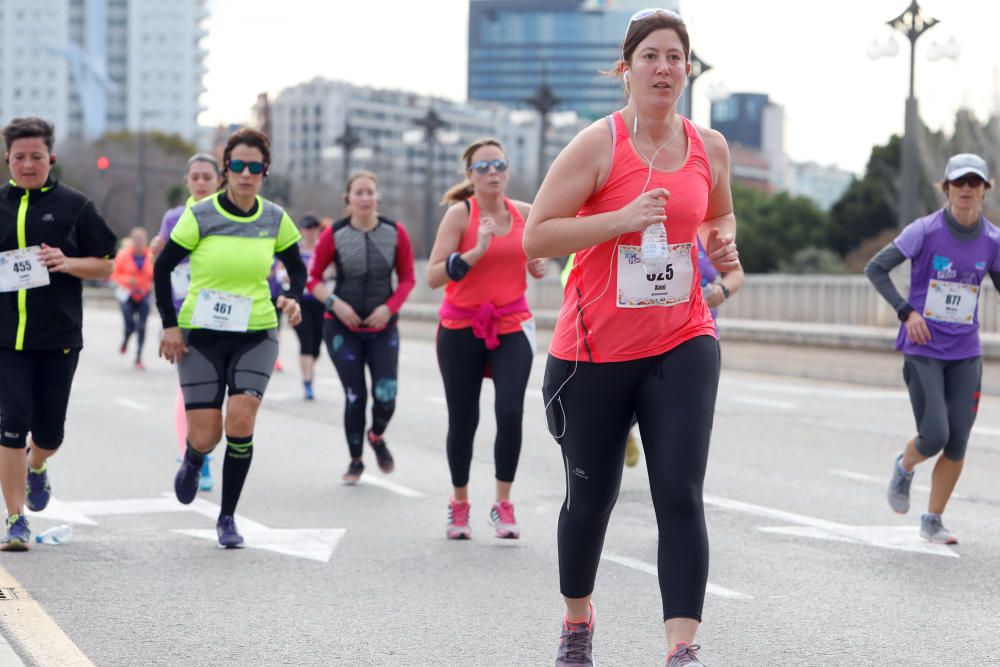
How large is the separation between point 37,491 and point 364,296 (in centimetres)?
257

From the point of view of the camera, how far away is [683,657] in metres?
4.19

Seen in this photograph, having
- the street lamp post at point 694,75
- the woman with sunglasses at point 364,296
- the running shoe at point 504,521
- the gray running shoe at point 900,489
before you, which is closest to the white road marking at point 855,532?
the gray running shoe at point 900,489

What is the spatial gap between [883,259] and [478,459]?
14.2 feet

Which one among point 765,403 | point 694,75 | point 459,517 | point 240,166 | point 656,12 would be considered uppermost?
point 694,75

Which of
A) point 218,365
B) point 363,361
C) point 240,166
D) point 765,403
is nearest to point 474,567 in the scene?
point 218,365

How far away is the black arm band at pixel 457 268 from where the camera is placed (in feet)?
24.7

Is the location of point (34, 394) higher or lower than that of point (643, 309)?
lower

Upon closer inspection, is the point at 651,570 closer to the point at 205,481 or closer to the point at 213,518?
the point at 213,518

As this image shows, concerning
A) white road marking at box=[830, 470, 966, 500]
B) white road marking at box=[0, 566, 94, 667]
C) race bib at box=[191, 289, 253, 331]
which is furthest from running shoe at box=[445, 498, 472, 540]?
white road marking at box=[830, 470, 966, 500]

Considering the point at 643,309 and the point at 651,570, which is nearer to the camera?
the point at 643,309

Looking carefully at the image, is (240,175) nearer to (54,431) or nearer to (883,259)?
(54,431)

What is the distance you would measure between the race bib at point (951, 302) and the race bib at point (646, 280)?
3.34 metres

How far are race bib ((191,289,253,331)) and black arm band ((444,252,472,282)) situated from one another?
1058mm

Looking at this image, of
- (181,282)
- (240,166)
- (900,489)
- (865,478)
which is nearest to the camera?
(240,166)
